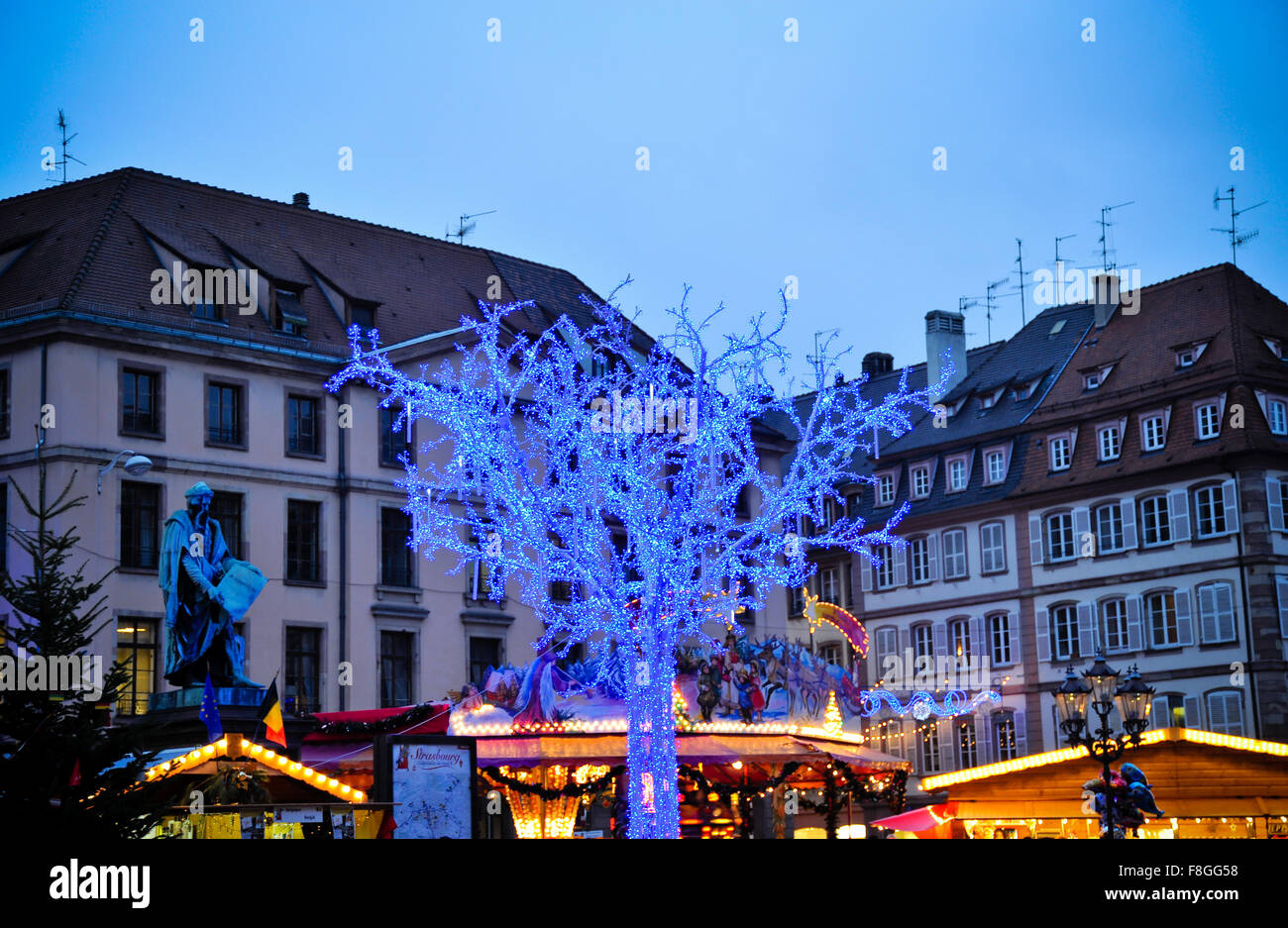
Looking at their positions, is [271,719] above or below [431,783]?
above

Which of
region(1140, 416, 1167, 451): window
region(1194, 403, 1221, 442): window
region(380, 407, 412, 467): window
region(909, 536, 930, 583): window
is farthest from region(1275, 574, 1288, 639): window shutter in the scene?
region(380, 407, 412, 467): window

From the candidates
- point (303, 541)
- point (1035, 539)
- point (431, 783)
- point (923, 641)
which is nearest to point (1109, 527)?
point (1035, 539)

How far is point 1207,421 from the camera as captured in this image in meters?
47.8

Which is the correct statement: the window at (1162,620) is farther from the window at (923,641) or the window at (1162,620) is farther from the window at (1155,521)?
the window at (923,641)

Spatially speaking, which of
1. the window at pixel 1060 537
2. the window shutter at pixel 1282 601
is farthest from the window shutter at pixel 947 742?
the window shutter at pixel 1282 601

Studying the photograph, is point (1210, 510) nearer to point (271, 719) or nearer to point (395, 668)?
point (395, 668)

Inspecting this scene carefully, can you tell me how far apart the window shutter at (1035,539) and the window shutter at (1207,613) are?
5603 millimetres

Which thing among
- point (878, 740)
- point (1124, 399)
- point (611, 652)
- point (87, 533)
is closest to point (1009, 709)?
point (878, 740)

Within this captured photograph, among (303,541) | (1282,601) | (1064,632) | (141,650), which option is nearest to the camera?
(141,650)

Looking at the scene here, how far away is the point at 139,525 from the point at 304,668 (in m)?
5.02

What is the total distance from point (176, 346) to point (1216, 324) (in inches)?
1088

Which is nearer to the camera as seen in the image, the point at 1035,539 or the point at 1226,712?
the point at 1226,712

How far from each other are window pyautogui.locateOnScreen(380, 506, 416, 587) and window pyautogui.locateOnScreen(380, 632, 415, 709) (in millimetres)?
1306
